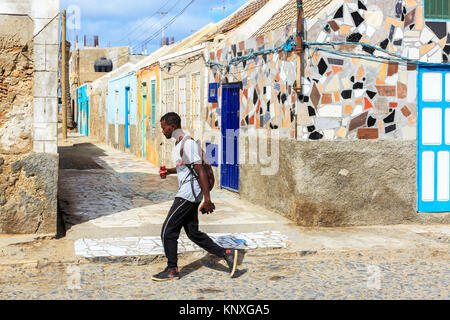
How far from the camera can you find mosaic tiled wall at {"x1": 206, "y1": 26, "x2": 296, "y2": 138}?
8891mm

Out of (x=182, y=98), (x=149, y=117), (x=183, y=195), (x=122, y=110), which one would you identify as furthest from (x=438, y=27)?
(x=122, y=110)

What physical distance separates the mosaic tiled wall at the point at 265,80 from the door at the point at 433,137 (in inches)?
74.3

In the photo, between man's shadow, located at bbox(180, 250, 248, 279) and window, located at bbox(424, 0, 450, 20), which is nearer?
man's shadow, located at bbox(180, 250, 248, 279)

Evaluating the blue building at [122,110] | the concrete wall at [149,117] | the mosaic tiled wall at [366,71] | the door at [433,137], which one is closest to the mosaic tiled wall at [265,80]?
the mosaic tiled wall at [366,71]

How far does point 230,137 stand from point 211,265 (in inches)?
203

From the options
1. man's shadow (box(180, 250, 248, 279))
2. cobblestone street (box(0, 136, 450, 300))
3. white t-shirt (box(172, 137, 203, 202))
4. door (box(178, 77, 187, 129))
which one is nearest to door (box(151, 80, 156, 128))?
door (box(178, 77, 187, 129))

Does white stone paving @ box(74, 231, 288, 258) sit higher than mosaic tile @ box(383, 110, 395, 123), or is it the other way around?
mosaic tile @ box(383, 110, 395, 123)

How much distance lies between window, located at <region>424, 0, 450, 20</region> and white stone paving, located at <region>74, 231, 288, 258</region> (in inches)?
154

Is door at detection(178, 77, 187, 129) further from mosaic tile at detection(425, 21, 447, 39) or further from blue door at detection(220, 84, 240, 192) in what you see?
mosaic tile at detection(425, 21, 447, 39)

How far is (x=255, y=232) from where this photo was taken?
8.00 metres

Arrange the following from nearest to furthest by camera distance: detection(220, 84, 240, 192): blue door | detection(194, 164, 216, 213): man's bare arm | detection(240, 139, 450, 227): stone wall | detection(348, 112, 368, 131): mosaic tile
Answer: detection(194, 164, 216, 213): man's bare arm, detection(240, 139, 450, 227): stone wall, detection(348, 112, 368, 131): mosaic tile, detection(220, 84, 240, 192): blue door

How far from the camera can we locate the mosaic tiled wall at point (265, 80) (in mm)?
8891

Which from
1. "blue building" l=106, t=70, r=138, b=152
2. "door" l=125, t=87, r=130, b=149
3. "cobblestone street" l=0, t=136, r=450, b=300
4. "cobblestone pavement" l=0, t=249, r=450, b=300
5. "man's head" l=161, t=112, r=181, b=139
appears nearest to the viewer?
"cobblestone pavement" l=0, t=249, r=450, b=300

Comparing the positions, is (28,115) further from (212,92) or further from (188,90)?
(188,90)
